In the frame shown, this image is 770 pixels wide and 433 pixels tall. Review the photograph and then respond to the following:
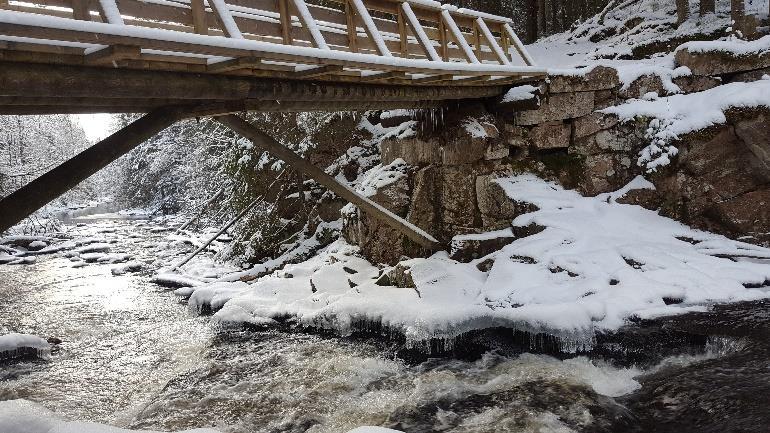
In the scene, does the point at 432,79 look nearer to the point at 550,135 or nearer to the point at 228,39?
the point at 550,135

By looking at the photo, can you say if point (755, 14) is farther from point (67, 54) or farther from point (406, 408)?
point (67, 54)

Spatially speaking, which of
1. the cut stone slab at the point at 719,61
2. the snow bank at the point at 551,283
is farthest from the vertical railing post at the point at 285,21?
the cut stone slab at the point at 719,61

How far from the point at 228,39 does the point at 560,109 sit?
830 cm

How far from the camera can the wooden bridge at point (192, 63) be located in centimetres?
420

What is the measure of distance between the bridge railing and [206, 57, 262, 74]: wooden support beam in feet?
0.04

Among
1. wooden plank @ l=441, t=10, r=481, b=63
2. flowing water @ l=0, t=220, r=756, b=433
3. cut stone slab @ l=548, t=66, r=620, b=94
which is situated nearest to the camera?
flowing water @ l=0, t=220, r=756, b=433

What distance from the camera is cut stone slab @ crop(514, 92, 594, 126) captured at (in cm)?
1098

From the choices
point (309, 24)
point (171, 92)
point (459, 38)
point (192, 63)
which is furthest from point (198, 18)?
point (459, 38)

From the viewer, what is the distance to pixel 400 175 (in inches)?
450

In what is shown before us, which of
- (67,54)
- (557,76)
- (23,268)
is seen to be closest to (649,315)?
(557,76)

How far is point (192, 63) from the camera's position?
5477mm

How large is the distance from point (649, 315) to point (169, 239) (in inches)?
784

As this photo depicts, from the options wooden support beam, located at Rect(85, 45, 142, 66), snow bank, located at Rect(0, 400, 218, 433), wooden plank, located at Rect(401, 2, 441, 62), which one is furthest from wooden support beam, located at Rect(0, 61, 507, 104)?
snow bank, located at Rect(0, 400, 218, 433)

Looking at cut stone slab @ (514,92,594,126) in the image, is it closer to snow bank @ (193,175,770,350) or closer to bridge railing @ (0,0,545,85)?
snow bank @ (193,175,770,350)
